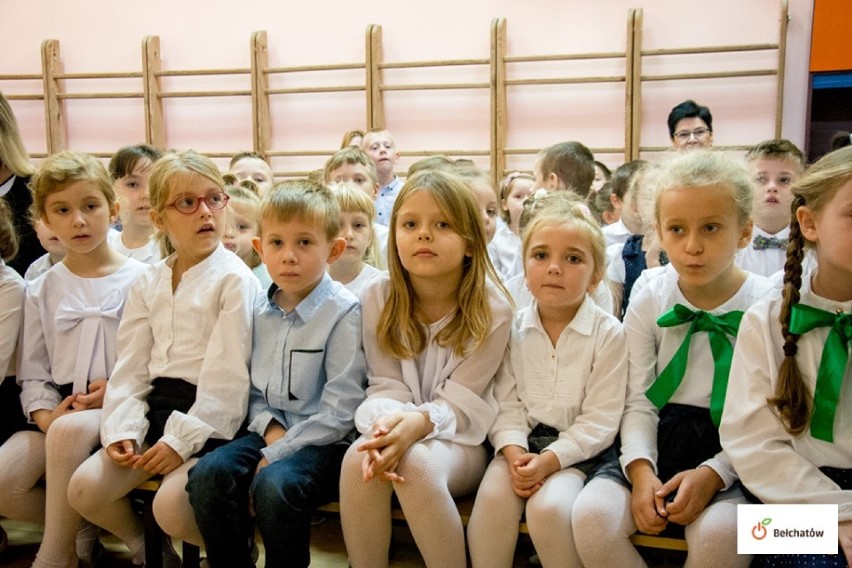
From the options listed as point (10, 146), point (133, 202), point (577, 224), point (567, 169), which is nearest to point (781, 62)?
point (567, 169)

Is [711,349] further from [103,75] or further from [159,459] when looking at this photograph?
[103,75]

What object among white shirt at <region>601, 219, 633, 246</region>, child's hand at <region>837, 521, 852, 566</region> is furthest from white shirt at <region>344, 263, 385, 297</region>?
child's hand at <region>837, 521, 852, 566</region>

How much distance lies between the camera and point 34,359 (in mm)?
1879

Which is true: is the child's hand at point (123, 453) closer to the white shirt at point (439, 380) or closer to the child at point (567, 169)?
the white shirt at point (439, 380)

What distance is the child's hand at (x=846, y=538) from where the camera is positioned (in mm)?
1155

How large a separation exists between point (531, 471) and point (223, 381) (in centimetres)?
71

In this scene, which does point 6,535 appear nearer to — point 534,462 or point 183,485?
point 183,485

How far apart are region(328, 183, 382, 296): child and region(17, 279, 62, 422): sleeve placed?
30.9 inches

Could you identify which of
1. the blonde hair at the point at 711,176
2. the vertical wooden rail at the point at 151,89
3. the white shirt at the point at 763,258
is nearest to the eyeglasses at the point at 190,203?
the blonde hair at the point at 711,176

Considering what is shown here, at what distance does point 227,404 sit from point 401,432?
439mm

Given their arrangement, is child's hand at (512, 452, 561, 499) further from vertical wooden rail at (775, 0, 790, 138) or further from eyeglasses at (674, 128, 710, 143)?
vertical wooden rail at (775, 0, 790, 138)

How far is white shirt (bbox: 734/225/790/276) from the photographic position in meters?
2.22

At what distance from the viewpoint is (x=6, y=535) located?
1.92 metres

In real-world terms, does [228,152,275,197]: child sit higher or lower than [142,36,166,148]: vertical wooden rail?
lower
